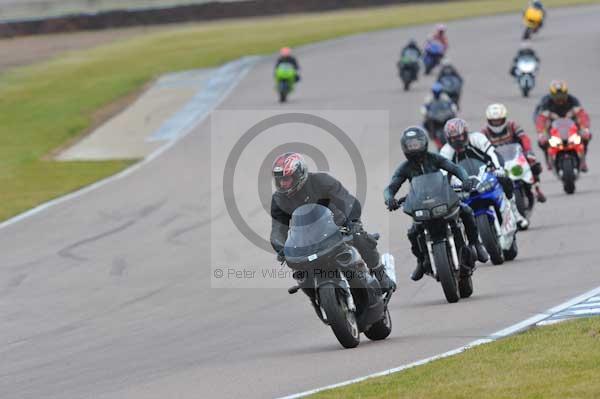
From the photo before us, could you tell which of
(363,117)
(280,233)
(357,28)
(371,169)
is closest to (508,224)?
(280,233)

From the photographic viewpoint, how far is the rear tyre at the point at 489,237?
1494 centimetres

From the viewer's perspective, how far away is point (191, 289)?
15844 mm

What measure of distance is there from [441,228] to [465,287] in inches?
31.0

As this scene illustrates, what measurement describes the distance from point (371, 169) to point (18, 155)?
10.5m

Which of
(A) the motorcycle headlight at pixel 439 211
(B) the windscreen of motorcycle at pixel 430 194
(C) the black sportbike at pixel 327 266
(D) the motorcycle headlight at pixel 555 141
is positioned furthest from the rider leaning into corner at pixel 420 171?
(D) the motorcycle headlight at pixel 555 141

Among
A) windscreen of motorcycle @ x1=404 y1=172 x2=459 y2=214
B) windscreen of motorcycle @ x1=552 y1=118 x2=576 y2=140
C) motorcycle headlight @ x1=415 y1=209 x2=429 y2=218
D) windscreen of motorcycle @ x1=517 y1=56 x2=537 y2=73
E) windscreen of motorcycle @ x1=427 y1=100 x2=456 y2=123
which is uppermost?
windscreen of motorcycle @ x1=404 y1=172 x2=459 y2=214

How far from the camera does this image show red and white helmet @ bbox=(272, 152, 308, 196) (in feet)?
35.3

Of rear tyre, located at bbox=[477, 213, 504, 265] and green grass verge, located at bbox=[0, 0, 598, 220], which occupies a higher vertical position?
rear tyre, located at bbox=[477, 213, 504, 265]

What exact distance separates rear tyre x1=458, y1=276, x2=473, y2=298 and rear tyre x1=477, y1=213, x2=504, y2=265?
1.67 metres

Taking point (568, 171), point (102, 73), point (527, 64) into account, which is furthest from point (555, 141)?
point (102, 73)

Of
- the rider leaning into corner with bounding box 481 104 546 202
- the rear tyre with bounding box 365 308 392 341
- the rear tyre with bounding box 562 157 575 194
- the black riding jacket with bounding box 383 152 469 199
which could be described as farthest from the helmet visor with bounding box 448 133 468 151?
the rear tyre with bounding box 562 157 575 194

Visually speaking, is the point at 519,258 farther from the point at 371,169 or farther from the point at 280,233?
the point at 371,169

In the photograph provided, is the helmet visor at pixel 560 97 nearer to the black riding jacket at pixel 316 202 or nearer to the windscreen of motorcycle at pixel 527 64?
the black riding jacket at pixel 316 202

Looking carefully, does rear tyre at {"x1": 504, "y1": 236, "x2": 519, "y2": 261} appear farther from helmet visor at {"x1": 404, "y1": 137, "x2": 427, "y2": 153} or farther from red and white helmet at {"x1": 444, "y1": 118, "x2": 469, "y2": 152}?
helmet visor at {"x1": 404, "y1": 137, "x2": 427, "y2": 153}
